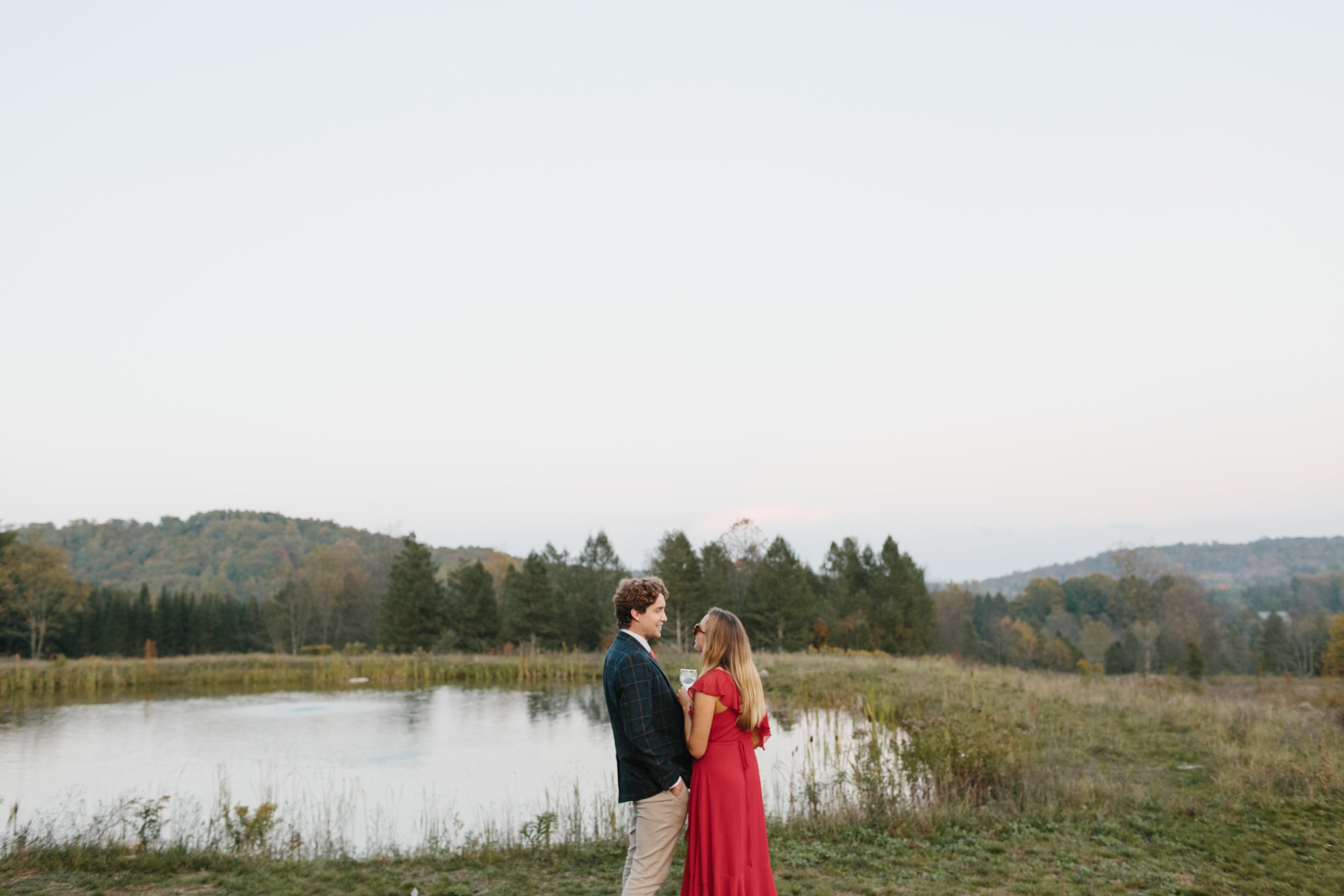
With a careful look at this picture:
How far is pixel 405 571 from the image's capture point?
38812mm

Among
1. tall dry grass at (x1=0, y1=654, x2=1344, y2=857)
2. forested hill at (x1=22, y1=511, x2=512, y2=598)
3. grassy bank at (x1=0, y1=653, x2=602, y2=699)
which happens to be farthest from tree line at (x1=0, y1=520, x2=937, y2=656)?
forested hill at (x1=22, y1=511, x2=512, y2=598)

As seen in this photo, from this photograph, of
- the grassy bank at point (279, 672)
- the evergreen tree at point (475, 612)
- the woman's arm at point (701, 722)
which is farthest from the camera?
the evergreen tree at point (475, 612)

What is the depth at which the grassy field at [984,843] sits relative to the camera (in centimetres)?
541

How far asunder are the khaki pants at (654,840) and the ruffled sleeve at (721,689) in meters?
0.48

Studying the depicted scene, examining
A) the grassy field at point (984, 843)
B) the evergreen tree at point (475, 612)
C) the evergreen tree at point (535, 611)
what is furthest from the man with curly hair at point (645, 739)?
the evergreen tree at point (475, 612)

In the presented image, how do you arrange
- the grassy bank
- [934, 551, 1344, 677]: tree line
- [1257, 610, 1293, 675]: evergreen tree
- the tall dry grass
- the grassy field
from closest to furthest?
1. the grassy field
2. the tall dry grass
3. the grassy bank
4. [934, 551, 1344, 677]: tree line
5. [1257, 610, 1293, 675]: evergreen tree

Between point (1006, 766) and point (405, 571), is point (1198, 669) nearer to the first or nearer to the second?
point (1006, 766)

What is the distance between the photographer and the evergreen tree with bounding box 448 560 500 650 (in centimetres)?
3922

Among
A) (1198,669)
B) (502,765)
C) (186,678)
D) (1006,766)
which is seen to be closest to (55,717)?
(186,678)

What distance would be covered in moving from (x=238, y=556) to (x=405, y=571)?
164 feet

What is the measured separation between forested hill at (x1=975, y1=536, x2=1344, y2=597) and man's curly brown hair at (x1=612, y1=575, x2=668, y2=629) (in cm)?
12939

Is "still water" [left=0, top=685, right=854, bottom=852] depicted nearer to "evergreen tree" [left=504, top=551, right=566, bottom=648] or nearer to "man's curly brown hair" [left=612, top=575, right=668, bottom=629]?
"man's curly brown hair" [left=612, top=575, right=668, bottom=629]

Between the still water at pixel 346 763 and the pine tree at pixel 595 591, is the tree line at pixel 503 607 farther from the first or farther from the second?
the still water at pixel 346 763

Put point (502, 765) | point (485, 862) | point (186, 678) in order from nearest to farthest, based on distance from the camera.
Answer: point (485, 862) < point (502, 765) < point (186, 678)
